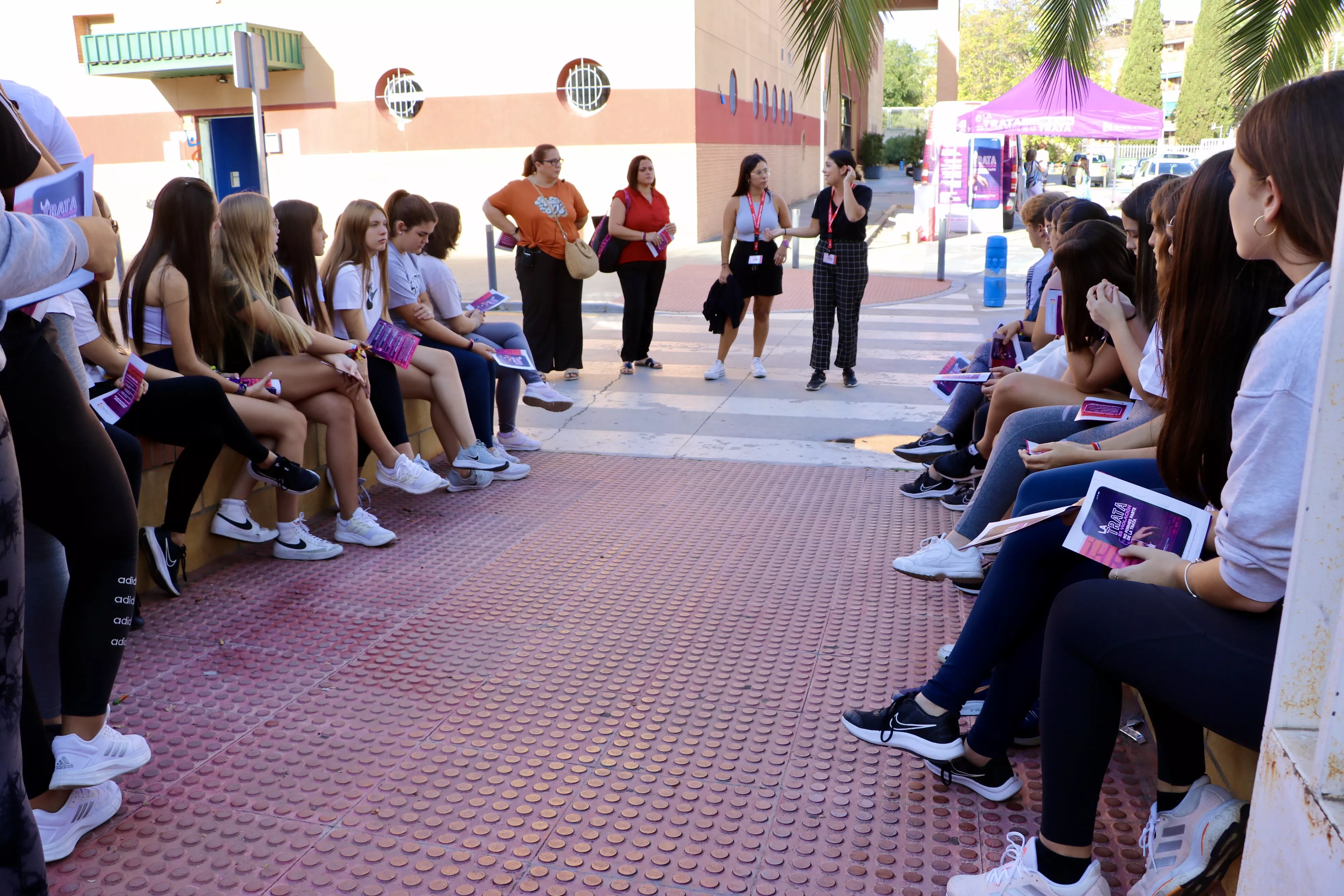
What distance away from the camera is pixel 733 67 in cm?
2312

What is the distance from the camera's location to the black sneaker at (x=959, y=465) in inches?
207

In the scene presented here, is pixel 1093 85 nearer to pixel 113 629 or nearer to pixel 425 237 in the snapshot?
pixel 425 237

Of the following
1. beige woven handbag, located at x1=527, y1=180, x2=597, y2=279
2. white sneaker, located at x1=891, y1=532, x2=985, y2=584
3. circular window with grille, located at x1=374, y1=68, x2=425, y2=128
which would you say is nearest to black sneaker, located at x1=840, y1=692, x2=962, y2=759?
white sneaker, located at x1=891, y1=532, x2=985, y2=584

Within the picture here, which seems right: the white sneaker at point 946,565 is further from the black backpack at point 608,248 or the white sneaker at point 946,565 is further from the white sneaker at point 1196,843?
the black backpack at point 608,248

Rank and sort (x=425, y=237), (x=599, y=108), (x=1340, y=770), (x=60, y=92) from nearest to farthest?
(x=1340, y=770)
(x=425, y=237)
(x=599, y=108)
(x=60, y=92)

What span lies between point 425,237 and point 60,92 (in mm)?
21056

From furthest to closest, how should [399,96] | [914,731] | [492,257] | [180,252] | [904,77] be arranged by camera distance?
[904,77]
[399,96]
[492,257]
[180,252]
[914,731]

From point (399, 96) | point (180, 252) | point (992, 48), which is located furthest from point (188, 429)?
point (992, 48)

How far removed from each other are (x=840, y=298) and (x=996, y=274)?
5.72 meters

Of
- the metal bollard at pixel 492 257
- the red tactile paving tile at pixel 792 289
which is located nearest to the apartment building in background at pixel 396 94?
the red tactile paving tile at pixel 792 289

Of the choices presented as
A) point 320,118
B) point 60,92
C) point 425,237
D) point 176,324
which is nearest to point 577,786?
point 176,324

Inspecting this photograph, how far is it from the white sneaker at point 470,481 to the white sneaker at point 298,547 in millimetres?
1137

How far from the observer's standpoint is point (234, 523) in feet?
14.3

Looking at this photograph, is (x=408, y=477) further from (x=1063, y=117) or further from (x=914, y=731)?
(x=1063, y=117)
